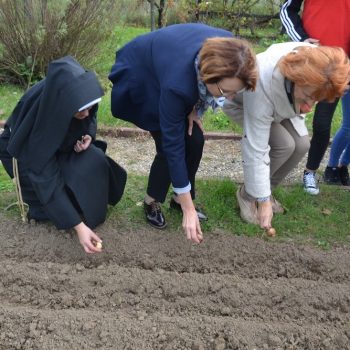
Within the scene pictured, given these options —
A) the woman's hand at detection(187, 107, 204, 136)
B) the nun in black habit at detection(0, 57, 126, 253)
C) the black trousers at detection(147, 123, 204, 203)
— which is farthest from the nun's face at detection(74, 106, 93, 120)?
the woman's hand at detection(187, 107, 204, 136)

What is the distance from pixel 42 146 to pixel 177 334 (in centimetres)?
124

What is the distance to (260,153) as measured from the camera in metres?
2.80

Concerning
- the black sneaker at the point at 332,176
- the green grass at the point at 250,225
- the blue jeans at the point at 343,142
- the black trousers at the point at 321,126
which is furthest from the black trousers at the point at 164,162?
the black sneaker at the point at 332,176

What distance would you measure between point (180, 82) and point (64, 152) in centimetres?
98

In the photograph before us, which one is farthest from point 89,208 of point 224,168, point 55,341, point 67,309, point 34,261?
point 224,168

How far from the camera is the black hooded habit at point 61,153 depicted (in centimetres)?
252

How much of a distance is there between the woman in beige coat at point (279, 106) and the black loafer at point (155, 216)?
0.58 metres

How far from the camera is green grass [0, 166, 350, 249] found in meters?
3.37

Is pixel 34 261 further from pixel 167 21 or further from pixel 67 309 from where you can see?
pixel 167 21

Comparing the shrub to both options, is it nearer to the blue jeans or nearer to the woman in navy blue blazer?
the woman in navy blue blazer

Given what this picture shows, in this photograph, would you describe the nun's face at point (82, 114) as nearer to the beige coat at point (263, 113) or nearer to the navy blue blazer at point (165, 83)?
the navy blue blazer at point (165, 83)

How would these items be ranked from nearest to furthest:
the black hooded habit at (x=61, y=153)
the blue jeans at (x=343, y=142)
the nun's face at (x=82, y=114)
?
the black hooded habit at (x=61, y=153)
the nun's face at (x=82, y=114)
the blue jeans at (x=343, y=142)

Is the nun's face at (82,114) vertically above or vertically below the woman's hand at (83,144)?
above

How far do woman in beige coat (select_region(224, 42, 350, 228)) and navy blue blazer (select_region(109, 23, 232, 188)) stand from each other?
36cm
